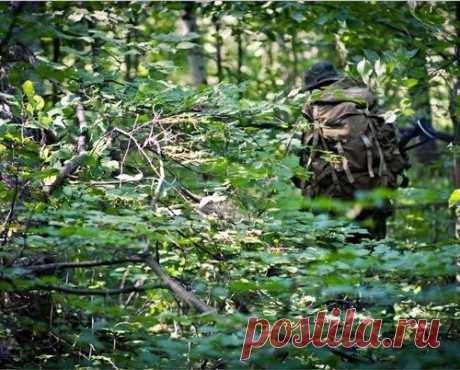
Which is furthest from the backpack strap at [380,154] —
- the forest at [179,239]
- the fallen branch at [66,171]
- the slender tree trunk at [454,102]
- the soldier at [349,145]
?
the fallen branch at [66,171]

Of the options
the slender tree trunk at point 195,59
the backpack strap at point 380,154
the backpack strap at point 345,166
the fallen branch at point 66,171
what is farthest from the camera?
the slender tree trunk at point 195,59

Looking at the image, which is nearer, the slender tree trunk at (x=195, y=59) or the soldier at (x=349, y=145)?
the soldier at (x=349, y=145)

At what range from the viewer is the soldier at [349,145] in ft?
18.1

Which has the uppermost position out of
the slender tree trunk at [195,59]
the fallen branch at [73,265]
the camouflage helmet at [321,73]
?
the fallen branch at [73,265]

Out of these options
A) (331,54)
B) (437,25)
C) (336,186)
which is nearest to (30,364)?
(336,186)

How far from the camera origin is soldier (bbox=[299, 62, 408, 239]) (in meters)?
5.51

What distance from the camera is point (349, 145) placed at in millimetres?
5543

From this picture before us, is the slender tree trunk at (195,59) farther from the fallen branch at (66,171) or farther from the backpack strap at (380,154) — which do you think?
the fallen branch at (66,171)

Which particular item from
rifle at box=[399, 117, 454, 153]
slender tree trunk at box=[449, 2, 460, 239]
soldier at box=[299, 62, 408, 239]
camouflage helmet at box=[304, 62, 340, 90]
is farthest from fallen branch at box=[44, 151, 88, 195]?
slender tree trunk at box=[449, 2, 460, 239]

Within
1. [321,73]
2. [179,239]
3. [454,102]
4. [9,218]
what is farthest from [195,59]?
[179,239]

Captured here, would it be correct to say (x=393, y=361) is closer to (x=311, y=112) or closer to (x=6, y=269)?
(x=6, y=269)

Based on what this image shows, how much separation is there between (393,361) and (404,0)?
4.32 m

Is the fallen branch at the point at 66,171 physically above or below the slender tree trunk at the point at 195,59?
above

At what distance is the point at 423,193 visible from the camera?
8.52 feet
